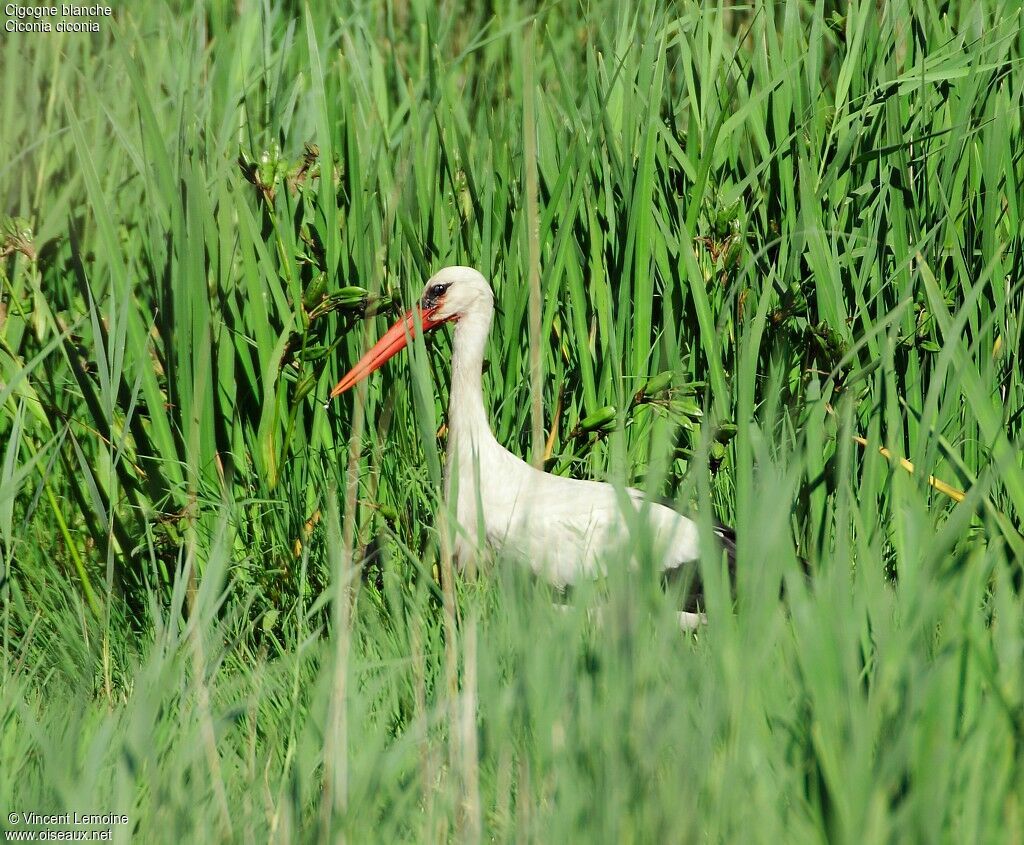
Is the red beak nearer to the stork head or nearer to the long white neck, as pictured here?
the stork head

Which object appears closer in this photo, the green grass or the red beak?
the green grass

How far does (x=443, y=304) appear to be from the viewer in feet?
8.63

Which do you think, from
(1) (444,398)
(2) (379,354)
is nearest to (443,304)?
(2) (379,354)

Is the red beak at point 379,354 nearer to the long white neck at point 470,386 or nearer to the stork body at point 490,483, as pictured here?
the stork body at point 490,483

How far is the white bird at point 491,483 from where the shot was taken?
2.52 metres

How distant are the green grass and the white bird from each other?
9 centimetres

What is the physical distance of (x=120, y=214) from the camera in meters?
3.16

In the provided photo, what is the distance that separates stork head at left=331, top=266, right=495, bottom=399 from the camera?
2.57 meters

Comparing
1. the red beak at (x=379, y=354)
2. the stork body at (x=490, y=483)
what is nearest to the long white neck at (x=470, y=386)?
the stork body at (x=490, y=483)

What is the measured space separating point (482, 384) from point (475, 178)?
1.75ft

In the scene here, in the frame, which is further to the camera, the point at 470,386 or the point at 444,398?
the point at 444,398

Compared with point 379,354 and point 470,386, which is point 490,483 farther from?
point 379,354

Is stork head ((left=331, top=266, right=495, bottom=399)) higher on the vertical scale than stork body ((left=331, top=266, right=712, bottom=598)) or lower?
higher

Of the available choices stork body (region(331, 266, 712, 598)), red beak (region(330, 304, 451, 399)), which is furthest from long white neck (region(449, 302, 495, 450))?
red beak (region(330, 304, 451, 399))
